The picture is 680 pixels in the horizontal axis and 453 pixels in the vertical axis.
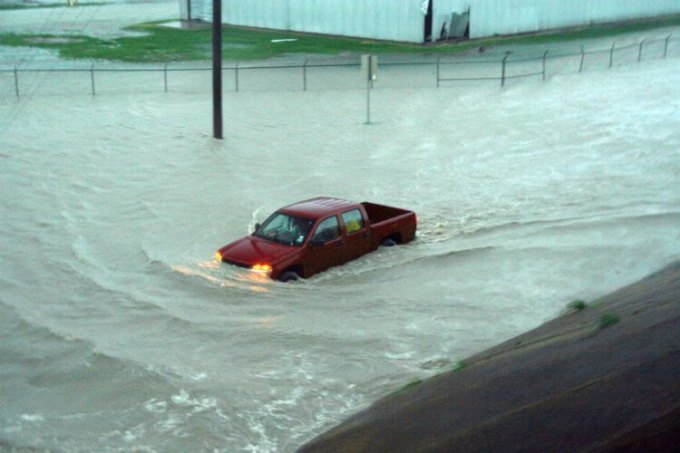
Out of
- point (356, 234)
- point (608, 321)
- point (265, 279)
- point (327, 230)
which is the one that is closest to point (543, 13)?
point (356, 234)

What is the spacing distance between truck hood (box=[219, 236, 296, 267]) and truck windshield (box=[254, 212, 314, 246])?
0.16 metres

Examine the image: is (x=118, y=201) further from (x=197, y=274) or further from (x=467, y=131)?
(x=467, y=131)

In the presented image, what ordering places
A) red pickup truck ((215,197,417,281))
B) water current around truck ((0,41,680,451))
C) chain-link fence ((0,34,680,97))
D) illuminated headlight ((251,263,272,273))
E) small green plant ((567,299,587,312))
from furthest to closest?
chain-link fence ((0,34,680,97)), red pickup truck ((215,197,417,281)), illuminated headlight ((251,263,272,273)), small green plant ((567,299,587,312)), water current around truck ((0,41,680,451))

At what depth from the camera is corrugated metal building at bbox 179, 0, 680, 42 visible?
5359 cm

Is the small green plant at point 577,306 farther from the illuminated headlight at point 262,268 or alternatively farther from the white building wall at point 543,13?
the white building wall at point 543,13

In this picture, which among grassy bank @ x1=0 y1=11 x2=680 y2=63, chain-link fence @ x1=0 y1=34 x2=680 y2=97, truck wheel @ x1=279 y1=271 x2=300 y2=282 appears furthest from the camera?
grassy bank @ x1=0 y1=11 x2=680 y2=63

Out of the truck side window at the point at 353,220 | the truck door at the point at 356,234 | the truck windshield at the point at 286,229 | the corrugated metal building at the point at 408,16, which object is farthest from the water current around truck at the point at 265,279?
the corrugated metal building at the point at 408,16

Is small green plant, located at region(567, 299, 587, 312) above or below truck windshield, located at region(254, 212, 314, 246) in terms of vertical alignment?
below

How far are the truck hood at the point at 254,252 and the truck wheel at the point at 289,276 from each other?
0.25 m

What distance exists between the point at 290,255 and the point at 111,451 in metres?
6.46

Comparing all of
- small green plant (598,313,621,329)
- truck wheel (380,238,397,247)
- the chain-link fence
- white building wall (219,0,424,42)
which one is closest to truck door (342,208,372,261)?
truck wheel (380,238,397,247)

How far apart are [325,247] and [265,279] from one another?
1.49m

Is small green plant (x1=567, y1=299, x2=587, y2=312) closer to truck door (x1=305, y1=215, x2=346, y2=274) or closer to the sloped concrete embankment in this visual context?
the sloped concrete embankment

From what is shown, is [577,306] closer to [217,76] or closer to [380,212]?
[380,212]
